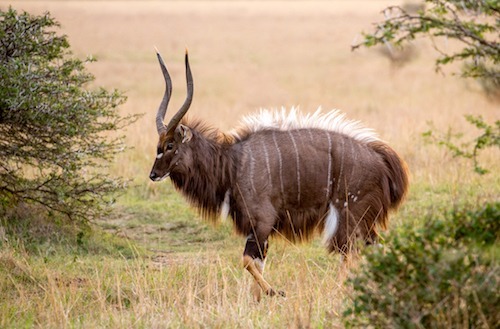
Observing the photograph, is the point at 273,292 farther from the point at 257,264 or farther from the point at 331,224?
the point at 331,224

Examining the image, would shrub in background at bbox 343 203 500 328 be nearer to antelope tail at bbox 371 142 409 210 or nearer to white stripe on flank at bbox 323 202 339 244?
white stripe on flank at bbox 323 202 339 244

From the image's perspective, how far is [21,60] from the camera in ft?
22.9

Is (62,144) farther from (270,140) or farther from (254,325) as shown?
(254,325)

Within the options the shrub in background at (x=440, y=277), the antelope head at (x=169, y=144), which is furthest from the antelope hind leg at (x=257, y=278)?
the shrub in background at (x=440, y=277)

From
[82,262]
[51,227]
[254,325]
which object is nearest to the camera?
[254,325]

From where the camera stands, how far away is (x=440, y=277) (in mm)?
3822

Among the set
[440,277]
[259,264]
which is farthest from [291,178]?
[440,277]

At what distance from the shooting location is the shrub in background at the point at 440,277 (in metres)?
3.82

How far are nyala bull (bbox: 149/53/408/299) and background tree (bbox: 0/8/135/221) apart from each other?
0.92 meters

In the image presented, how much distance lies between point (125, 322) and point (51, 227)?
9.36 ft

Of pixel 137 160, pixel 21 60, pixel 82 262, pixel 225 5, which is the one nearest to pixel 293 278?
pixel 82 262

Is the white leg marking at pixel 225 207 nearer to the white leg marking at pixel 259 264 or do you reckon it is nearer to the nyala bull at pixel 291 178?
the nyala bull at pixel 291 178

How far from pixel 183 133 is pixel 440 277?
11.1 ft

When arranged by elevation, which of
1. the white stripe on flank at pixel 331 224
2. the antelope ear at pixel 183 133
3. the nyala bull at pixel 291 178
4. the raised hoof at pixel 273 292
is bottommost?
the raised hoof at pixel 273 292
